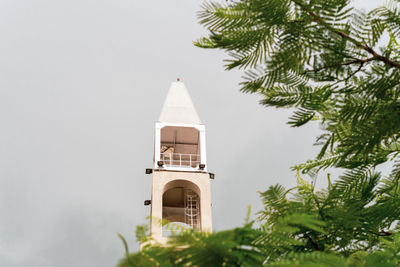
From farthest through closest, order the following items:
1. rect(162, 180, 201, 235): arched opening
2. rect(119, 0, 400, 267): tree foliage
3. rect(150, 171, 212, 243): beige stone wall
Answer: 1. rect(162, 180, 201, 235): arched opening
2. rect(150, 171, 212, 243): beige stone wall
3. rect(119, 0, 400, 267): tree foliage

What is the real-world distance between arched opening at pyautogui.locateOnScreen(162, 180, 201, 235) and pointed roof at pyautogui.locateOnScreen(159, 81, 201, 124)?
85.1 inches

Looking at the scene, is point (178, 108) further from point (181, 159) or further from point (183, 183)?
point (183, 183)

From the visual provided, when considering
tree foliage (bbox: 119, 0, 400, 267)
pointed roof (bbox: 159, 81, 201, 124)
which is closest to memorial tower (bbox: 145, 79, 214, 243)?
pointed roof (bbox: 159, 81, 201, 124)

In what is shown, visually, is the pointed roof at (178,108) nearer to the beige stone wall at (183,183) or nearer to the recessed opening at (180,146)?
the recessed opening at (180,146)

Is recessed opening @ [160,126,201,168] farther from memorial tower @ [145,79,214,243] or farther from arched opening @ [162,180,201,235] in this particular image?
arched opening @ [162,180,201,235]

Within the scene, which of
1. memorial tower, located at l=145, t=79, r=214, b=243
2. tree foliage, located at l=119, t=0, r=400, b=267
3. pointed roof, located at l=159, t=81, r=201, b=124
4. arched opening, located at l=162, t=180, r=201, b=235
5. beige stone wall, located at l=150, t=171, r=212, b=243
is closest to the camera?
tree foliage, located at l=119, t=0, r=400, b=267

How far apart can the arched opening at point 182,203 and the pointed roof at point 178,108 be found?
216 centimetres

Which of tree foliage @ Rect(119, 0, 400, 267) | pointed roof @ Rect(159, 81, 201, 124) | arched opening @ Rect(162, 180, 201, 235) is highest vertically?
pointed roof @ Rect(159, 81, 201, 124)

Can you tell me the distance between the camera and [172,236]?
87cm

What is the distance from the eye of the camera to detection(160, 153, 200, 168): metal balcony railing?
13727 millimetres

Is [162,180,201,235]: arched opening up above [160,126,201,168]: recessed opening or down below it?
below

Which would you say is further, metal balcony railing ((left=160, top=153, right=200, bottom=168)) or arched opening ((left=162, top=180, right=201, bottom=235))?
metal balcony railing ((left=160, top=153, right=200, bottom=168))

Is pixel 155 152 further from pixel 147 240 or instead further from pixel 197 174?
pixel 147 240

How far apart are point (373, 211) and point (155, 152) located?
450 inches
